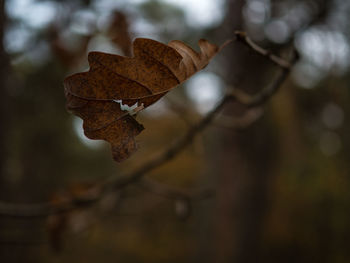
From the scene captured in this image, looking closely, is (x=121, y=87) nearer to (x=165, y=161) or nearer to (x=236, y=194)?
(x=165, y=161)

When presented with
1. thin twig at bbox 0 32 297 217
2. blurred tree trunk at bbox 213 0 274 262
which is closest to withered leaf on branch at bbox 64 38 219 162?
thin twig at bbox 0 32 297 217

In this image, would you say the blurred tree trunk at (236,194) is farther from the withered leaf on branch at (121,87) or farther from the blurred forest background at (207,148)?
the withered leaf on branch at (121,87)

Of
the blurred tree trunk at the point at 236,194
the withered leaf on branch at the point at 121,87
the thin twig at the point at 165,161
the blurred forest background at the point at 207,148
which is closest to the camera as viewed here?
the withered leaf on branch at the point at 121,87

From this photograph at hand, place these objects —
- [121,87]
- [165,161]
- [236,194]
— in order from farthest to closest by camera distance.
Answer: [236,194] < [165,161] < [121,87]

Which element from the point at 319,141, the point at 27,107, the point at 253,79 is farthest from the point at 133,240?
the point at 253,79

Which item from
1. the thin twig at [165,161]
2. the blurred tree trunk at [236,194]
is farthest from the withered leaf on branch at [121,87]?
the blurred tree trunk at [236,194]

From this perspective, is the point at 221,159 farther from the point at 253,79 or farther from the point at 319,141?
the point at 319,141

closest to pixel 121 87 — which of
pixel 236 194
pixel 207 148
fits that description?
pixel 236 194
